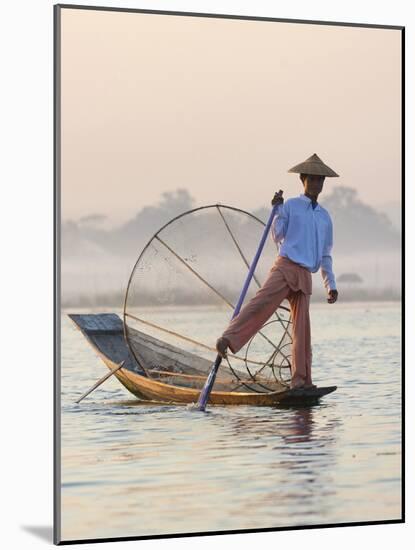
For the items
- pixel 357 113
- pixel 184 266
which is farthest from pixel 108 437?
pixel 357 113

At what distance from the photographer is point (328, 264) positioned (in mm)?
8898

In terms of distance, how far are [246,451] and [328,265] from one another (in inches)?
44.3

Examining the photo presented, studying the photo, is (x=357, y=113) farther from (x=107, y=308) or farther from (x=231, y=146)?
(x=107, y=308)

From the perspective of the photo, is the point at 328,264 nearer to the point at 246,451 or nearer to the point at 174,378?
the point at 174,378

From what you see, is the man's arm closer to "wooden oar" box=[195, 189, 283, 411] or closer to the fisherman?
the fisherman

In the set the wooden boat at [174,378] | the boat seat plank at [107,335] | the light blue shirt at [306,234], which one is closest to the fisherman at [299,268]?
the light blue shirt at [306,234]

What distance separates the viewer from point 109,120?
839 cm

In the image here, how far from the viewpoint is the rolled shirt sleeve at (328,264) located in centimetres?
889

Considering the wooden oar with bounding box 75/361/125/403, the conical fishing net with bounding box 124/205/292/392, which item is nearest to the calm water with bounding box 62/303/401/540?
the wooden oar with bounding box 75/361/125/403

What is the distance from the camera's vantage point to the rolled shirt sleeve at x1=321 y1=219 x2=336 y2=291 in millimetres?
8891

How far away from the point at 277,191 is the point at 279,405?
1120 millimetres

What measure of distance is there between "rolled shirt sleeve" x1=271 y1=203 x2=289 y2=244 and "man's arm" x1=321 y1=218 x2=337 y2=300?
24cm

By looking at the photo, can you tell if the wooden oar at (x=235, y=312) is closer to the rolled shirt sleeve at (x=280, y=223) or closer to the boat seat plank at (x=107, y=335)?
the rolled shirt sleeve at (x=280, y=223)

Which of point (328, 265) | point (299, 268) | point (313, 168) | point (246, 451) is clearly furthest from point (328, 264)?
point (246, 451)
